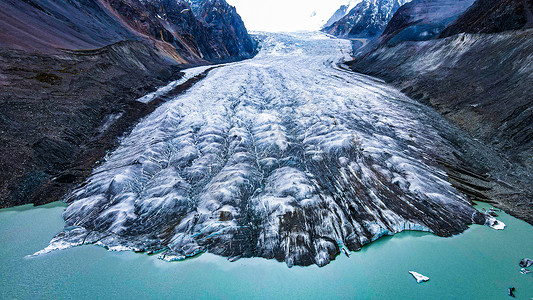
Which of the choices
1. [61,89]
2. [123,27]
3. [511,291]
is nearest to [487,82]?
[511,291]

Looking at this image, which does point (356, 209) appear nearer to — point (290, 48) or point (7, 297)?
point (7, 297)

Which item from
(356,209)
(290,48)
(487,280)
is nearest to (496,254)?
(487,280)

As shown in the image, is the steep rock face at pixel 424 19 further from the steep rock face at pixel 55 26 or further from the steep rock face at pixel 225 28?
the steep rock face at pixel 225 28

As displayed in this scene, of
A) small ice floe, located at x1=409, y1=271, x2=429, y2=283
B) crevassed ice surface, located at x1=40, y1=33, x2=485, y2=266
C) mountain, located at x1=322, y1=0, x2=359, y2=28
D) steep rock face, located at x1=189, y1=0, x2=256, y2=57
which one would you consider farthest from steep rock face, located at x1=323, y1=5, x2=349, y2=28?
small ice floe, located at x1=409, y1=271, x2=429, y2=283

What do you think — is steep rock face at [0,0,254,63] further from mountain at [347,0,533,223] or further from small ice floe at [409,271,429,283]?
mountain at [347,0,533,223]

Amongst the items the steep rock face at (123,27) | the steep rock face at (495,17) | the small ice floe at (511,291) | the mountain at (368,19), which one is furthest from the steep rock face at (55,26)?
the mountain at (368,19)

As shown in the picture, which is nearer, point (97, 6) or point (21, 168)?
point (21, 168)
